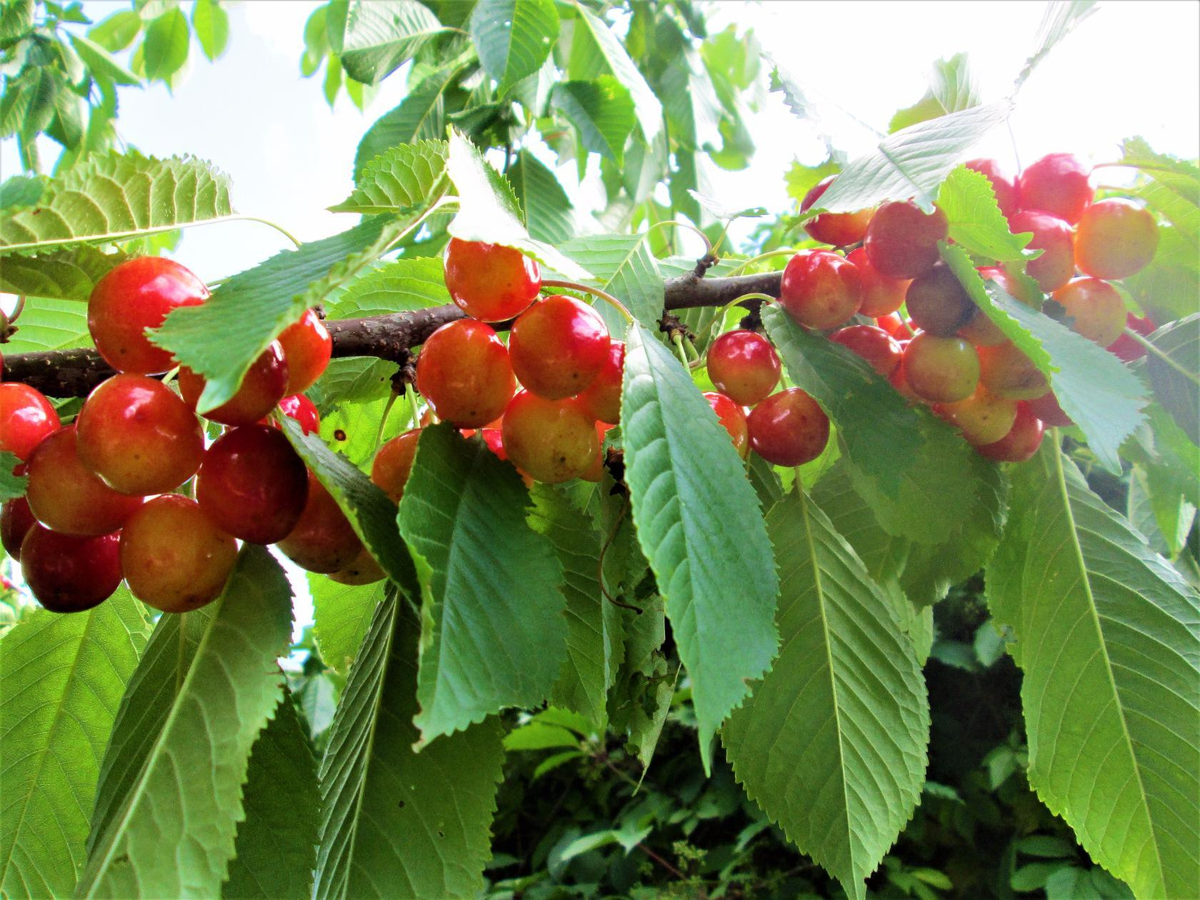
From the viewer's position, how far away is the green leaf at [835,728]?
521 millimetres

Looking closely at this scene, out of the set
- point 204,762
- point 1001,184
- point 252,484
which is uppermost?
point 1001,184

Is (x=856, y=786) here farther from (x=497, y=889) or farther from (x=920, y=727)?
(x=497, y=889)

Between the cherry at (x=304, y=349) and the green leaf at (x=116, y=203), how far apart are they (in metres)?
0.13

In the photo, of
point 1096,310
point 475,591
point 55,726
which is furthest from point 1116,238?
point 55,726

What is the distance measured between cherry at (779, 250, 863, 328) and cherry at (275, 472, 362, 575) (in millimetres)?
340

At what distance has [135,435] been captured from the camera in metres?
0.38

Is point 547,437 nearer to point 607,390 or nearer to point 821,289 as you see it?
point 607,390

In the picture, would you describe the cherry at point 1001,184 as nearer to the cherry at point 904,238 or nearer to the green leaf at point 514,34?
the cherry at point 904,238

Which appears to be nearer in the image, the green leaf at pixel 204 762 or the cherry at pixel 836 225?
the green leaf at pixel 204 762

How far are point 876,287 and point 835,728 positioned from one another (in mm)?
311

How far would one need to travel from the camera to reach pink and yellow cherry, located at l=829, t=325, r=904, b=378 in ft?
1.91

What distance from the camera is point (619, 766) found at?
2355 millimetres

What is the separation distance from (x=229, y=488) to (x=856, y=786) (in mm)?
430

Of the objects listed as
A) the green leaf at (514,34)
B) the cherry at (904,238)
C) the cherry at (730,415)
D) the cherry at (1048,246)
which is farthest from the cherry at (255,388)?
the green leaf at (514,34)
